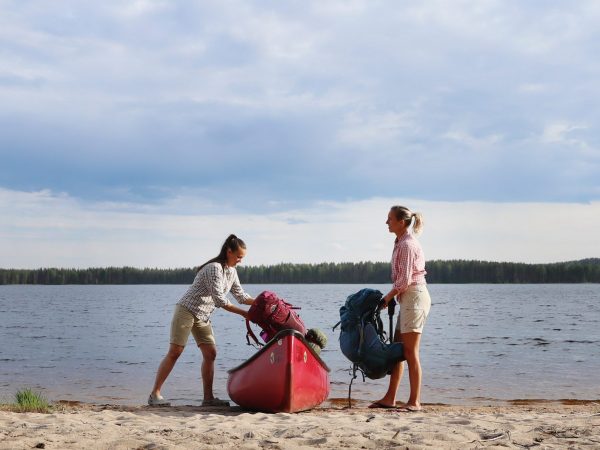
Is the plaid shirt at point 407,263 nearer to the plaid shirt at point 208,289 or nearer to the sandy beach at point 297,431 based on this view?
the sandy beach at point 297,431

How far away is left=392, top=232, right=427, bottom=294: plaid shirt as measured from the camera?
757cm

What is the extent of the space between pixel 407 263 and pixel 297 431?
2218 millimetres

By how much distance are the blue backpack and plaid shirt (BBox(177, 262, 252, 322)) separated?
141cm

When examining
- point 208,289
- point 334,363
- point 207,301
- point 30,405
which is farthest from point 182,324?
point 334,363

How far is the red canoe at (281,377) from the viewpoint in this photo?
25.3 feet

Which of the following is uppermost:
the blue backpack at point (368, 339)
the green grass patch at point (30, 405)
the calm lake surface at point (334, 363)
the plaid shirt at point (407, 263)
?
the plaid shirt at point (407, 263)

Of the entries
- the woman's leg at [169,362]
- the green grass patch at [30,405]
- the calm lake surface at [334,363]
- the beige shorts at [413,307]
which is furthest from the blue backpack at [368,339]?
the green grass patch at [30,405]

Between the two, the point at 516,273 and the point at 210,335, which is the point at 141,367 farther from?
the point at 516,273

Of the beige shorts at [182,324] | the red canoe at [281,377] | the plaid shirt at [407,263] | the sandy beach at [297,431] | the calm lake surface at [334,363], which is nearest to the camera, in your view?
the sandy beach at [297,431]

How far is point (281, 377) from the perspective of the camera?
7.71m

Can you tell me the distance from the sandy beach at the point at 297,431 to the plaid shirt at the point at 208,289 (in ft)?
4.21

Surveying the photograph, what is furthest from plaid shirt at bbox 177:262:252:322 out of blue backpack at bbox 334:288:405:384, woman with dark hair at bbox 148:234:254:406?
blue backpack at bbox 334:288:405:384

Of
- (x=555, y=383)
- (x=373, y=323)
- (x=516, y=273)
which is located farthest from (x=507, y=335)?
(x=516, y=273)

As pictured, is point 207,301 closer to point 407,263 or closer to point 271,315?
point 271,315
